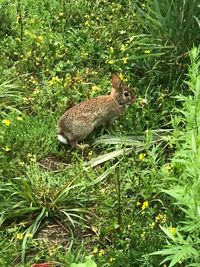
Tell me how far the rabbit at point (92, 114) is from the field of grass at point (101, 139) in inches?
4.1

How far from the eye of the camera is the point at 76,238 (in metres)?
5.08

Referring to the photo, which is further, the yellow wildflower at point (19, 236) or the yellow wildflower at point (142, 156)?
the yellow wildflower at point (142, 156)

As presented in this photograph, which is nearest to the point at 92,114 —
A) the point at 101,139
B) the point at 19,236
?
the point at 101,139

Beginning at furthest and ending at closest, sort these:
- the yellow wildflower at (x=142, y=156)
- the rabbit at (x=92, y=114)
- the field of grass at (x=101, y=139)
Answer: the rabbit at (x=92, y=114)
the yellow wildflower at (x=142, y=156)
the field of grass at (x=101, y=139)

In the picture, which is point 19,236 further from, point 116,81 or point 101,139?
point 116,81

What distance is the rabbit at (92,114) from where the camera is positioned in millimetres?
5895

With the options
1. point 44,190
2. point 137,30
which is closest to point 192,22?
point 137,30

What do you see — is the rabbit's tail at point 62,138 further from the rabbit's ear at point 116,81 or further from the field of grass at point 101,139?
the rabbit's ear at point 116,81

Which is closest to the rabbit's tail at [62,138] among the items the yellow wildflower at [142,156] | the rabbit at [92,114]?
the rabbit at [92,114]

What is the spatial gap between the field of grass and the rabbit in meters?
0.10

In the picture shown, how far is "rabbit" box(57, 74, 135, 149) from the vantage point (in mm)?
5895

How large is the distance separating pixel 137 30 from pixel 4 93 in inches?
69.3

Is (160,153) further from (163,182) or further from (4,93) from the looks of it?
(4,93)

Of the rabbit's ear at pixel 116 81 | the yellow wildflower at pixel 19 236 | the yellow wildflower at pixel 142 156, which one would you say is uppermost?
the rabbit's ear at pixel 116 81
